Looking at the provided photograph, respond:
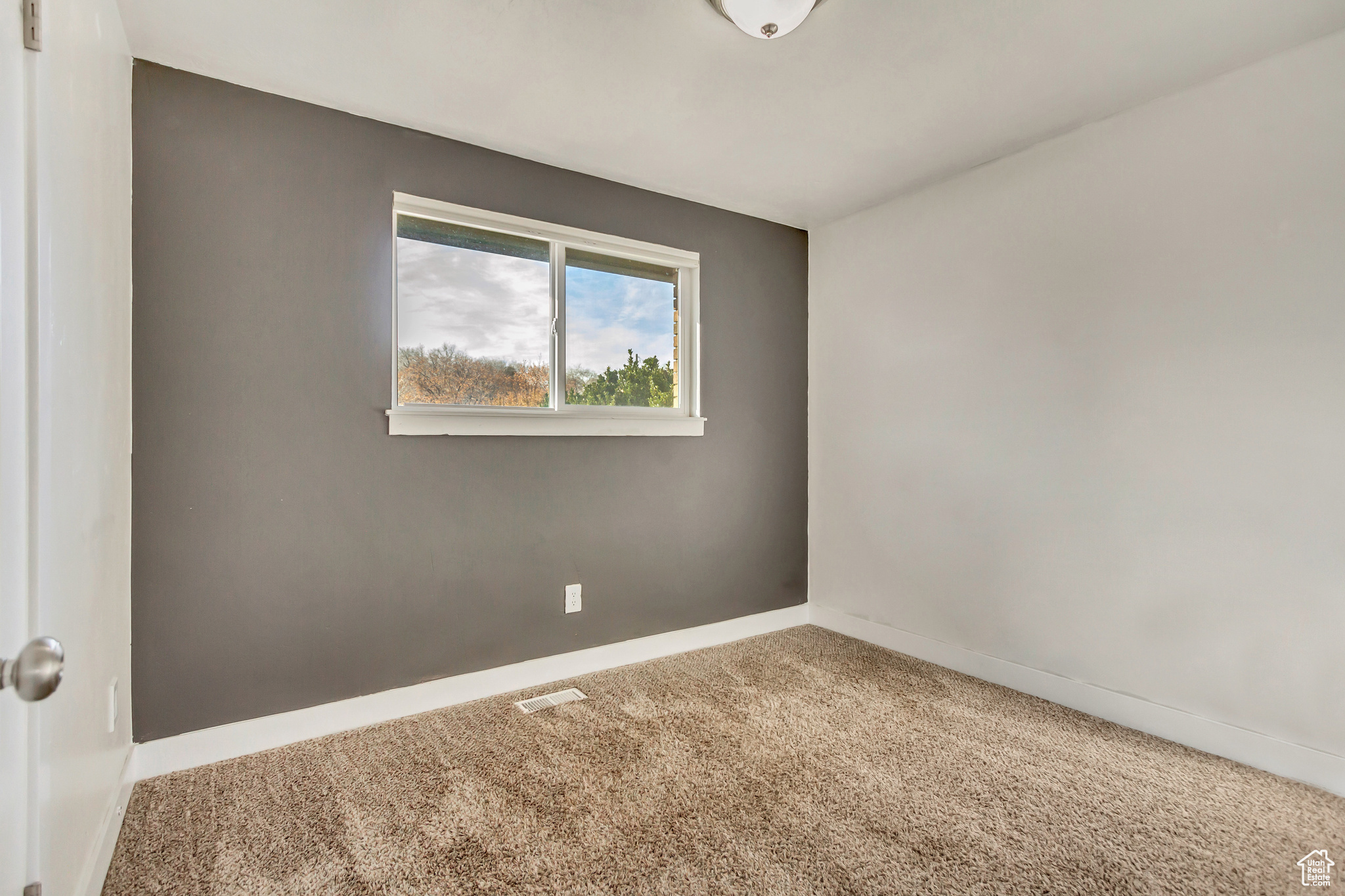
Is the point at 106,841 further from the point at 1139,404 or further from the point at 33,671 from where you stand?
the point at 1139,404

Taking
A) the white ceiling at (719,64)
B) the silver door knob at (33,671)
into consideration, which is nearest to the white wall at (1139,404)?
the white ceiling at (719,64)

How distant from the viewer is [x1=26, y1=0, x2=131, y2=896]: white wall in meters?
1.09

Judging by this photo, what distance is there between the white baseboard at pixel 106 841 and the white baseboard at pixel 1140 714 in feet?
9.88

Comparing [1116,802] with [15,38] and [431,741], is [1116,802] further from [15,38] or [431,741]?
[15,38]

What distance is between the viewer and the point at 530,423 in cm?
269

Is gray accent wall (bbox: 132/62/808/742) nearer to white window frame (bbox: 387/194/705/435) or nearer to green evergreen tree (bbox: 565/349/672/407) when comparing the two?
white window frame (bbox: 387/194/705/435)

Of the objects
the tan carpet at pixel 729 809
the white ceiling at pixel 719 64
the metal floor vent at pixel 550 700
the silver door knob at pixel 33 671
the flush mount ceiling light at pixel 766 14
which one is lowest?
the tan carpet at pixel 729 809

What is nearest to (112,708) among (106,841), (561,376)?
(106,841)

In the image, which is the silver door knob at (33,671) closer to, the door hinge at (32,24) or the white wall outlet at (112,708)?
the door hinge at (32,24)

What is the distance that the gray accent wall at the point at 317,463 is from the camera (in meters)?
2.02

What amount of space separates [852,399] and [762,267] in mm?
898

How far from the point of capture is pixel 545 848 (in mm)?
1626

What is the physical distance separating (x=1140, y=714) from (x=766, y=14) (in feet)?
8.80

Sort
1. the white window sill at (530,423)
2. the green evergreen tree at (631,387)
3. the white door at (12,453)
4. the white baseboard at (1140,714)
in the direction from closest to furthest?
the white door at (12,453)
the white baseboard at (1140,714)
the white window sill at (530,423)
the green evergreen tree at (631,387)
